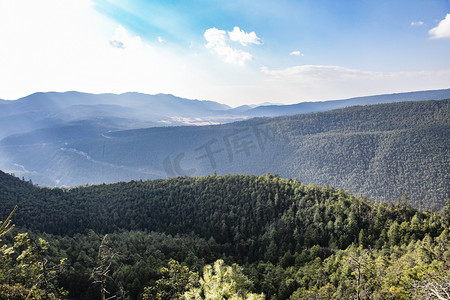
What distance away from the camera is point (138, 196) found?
119 metres

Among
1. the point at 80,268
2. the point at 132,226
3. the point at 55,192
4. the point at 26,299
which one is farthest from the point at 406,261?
the point at 55,192

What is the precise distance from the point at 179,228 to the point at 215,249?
26.5 m

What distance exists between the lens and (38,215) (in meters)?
97.3

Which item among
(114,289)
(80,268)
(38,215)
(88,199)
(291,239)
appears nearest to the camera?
(114,289)

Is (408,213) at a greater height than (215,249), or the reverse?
(408,213)

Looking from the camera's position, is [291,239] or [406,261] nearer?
[406,261]

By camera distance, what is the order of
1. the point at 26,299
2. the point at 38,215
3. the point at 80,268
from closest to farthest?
the point at 26,299 < the point at 80,268 < the point at 38,215

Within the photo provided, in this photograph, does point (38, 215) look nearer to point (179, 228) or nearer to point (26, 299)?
point (179, 228)

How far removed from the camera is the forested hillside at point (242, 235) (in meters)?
45.2

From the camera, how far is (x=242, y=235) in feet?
303

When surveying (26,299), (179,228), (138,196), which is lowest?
(179,228)

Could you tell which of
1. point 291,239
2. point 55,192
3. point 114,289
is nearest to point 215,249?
point 291,239

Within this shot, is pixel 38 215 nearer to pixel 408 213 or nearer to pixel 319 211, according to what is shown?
pixel 319 211

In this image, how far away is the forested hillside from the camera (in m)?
45.2
